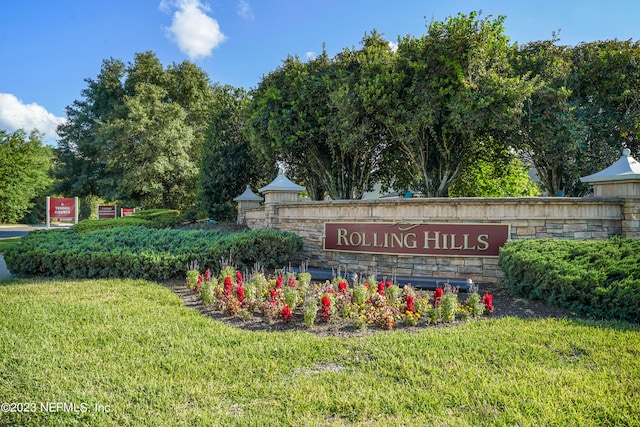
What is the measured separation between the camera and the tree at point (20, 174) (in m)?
31.0

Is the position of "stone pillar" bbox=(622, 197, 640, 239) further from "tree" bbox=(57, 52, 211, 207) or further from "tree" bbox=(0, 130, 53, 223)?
"tree" bbox=(0, 130, 53, 223)

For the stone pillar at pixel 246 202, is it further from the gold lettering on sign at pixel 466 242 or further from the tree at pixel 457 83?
the gold lettering on sign at pixel 466 242

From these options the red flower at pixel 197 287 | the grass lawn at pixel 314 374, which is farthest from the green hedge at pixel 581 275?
the red flower at pixel 197 287

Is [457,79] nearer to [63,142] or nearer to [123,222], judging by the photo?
[123,222]

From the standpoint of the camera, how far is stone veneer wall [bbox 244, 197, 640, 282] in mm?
6664

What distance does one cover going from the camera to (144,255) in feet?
25.0

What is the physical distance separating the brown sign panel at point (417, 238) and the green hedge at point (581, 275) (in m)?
0.82

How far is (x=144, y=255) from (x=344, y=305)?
4386mm

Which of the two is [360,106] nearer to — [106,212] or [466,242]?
[466,242]

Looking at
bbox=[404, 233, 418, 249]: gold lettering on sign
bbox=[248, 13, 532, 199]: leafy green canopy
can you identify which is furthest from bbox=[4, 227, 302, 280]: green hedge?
bbox=[248, 13, 532, 199]: leafy green canopy

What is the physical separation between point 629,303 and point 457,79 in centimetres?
729

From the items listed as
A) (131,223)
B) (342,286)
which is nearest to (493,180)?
(342,286)

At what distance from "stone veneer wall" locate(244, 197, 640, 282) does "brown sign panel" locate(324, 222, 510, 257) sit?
11 centimetres

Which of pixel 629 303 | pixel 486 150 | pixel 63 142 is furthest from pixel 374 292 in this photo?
pixel 63 142
